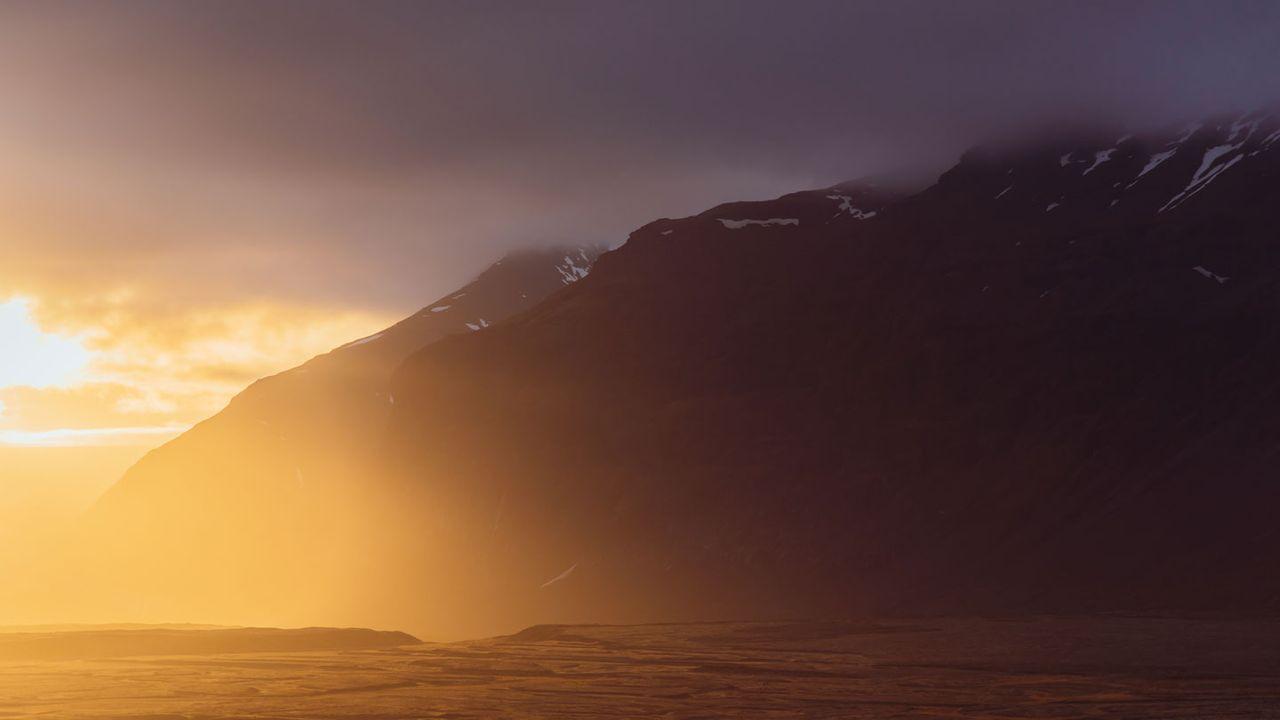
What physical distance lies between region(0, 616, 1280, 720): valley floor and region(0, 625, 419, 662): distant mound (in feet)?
43.2

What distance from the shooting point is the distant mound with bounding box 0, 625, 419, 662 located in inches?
6614

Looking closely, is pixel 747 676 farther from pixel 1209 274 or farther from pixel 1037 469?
pixel 1209 274

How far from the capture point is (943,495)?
184000 millimetres

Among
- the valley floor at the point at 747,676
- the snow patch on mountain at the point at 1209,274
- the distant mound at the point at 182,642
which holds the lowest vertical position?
the valley floor at the point at 747,676

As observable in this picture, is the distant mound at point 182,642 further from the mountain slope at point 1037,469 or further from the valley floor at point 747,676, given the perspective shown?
the mountain slope at point 1037,469

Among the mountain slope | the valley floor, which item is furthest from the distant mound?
the mountain slope

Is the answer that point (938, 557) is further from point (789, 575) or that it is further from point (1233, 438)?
point (1233, 438)

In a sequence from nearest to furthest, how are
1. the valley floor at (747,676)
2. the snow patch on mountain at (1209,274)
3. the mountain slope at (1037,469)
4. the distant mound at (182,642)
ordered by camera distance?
the valley floor at (747,676)
the mountain slope at (1037,469)
the distant mound at (182,642)
the snow patch on mountain at (1209,274)

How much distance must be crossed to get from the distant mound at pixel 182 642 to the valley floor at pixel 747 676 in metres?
13.2

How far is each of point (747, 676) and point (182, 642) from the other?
92.0 meters

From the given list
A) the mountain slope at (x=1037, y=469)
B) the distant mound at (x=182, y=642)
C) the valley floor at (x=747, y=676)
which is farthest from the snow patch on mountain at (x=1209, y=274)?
the distant mound at (x=182, y=642)

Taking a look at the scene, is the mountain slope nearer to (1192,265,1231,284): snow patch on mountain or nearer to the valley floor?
(1192,265,1231,284): snow patch on mountain

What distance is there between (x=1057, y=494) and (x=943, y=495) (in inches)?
585

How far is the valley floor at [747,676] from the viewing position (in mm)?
89812
